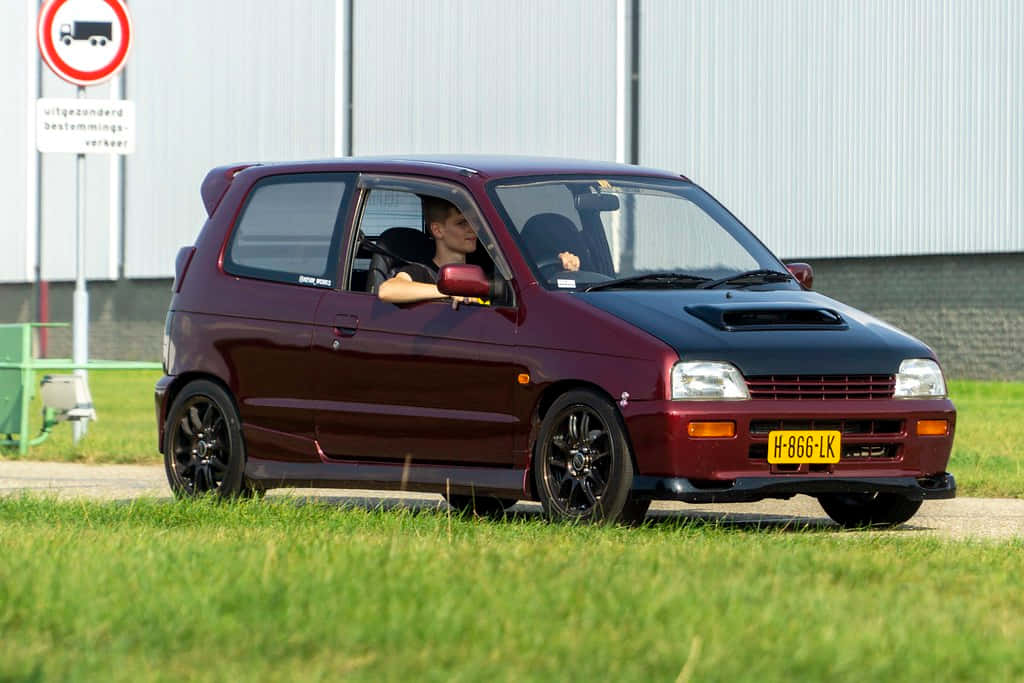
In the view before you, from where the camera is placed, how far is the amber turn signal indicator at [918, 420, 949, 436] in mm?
9023

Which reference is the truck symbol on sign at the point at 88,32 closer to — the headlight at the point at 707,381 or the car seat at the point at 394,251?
the car seat at the point at 394,251

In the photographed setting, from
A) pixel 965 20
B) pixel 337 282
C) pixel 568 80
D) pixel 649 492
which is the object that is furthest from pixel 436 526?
pixel 568 80

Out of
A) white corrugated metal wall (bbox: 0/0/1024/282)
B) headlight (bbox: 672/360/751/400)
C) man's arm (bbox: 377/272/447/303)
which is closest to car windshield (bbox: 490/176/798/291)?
man's arm (bbox: 377/272/447/303)

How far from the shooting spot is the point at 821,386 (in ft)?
28.6

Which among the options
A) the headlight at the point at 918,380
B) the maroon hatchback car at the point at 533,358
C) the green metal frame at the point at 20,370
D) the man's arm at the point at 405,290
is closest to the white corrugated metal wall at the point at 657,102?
the green metal frame at the point at 20,370

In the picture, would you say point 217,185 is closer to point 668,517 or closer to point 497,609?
point 668,517

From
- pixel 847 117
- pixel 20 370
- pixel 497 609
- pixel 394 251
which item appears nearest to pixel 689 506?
pixel 394 251

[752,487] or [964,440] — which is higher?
[752,487]

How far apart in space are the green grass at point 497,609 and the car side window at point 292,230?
274 centimetres

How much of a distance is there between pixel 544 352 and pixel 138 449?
7.70m

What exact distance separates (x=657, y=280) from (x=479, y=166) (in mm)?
1148

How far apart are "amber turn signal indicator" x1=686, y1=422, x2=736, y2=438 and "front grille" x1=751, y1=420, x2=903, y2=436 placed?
108mm

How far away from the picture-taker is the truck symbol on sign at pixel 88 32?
15.8 m

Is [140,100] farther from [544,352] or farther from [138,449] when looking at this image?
[544,352]
